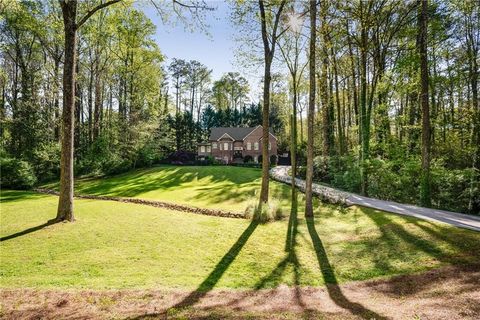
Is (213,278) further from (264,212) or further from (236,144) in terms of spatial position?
(236,144)

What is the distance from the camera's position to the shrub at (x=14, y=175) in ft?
76.7

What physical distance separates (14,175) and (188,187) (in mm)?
14351

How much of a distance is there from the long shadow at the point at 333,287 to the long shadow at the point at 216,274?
7.66ft

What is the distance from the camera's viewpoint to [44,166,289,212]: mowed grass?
17.5 meters

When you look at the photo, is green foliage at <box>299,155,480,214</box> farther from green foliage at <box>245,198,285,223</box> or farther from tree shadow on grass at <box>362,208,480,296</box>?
green foliage at <box>245,198,285,223</box>

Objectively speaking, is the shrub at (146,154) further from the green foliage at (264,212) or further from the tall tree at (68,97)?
the green foliage at (264,212)

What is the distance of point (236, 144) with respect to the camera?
4847cm

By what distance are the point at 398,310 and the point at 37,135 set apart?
3378cm

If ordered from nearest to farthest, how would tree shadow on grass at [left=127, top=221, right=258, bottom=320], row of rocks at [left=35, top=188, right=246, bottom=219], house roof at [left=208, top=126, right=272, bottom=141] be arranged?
tree shadow on grass at [left=127, top=221, right=258, bottom=320] < row of rocks at [left=35, top=188, right=246, bottom=219] < house roof at [left=208, top=126, right=272, bottom=141]

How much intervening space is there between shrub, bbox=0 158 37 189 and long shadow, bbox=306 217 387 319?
24.1 metres

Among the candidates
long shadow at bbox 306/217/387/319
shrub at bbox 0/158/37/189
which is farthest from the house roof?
long shadow at bbox 306/217/387/319

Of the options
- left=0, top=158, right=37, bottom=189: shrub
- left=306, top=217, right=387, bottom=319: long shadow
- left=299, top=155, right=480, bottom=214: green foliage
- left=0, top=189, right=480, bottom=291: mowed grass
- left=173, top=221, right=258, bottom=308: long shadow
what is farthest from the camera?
left=0, top=158, right=37, bottom=189: shrub

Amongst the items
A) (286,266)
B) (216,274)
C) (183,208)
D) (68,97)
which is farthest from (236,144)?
(216,274)

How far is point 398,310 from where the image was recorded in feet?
15.4
